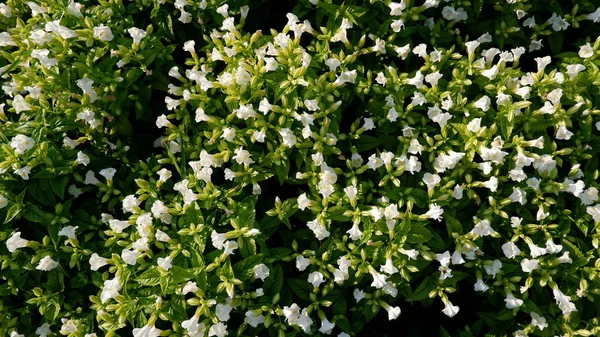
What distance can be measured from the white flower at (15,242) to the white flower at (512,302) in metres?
2.59

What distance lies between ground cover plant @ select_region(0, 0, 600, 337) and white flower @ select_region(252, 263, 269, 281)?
12 mm

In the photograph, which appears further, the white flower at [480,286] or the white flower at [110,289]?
the white flower at [480,286]

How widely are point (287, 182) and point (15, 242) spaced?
1466 millimetres

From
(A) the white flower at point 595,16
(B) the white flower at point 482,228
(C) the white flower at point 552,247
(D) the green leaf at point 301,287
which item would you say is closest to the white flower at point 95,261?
(D) the green leaf at point 301,287

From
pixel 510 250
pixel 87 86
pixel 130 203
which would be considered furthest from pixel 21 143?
pixel 510 250

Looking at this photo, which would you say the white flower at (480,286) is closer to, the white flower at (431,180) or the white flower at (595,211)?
the white flower at (431,180)

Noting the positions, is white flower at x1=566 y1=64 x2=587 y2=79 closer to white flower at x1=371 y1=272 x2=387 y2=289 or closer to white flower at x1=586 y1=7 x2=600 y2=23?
white flower at x1=586 y1=7 x2=600 y2=23

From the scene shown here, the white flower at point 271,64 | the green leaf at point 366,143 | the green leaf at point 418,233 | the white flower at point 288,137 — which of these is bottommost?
the green leaf at point 418,233

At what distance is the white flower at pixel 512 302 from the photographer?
307cm

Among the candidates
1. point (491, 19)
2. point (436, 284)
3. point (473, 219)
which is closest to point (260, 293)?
point (436, 284)

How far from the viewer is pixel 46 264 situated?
3.03 meters

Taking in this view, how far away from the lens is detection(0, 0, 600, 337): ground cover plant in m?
2.94

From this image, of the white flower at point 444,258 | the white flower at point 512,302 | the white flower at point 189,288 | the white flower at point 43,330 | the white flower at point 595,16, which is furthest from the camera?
the white flower at point 595,16

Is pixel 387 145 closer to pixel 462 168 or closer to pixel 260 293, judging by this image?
pixel 462 168
